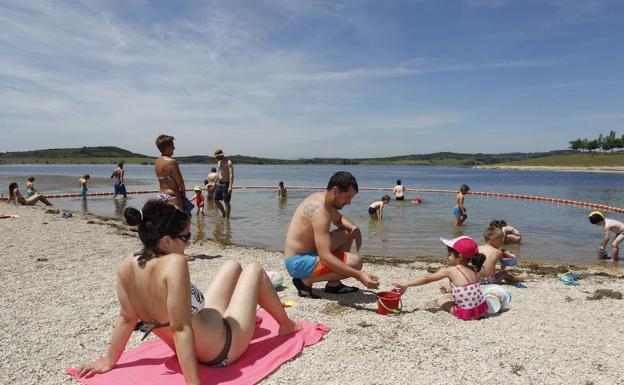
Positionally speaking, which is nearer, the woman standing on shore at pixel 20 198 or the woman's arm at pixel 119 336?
the woman's arm at pixel 119 336

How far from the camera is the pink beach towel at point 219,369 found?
3668mm

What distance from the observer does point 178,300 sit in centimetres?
309

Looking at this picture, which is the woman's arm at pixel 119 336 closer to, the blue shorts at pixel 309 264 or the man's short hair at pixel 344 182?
the blue shorts at pixel 309 264

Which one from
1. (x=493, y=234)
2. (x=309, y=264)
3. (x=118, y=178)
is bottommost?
(x=309, y=264)

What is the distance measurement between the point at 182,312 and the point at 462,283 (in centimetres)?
355

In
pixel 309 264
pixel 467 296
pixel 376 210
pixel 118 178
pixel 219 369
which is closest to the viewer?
pixel 219 369

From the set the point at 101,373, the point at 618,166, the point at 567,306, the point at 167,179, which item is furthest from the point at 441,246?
the point at 618,166

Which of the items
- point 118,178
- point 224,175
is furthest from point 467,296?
point 118,178

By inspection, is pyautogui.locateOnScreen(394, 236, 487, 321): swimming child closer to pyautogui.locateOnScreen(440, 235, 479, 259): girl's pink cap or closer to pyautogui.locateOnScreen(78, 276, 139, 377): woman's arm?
pyautogui.locateOnScreen(440, 235, 479, 259): girl's pink cap

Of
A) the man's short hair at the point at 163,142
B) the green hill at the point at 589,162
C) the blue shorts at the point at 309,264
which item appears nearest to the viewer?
the blue shorts at the point at 309,264

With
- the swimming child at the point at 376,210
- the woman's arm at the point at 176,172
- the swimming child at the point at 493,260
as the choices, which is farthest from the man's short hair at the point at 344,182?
the swimming child at the point at 376,210

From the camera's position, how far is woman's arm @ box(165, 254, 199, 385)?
307 centimetres

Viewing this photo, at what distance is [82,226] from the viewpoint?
1286 centimetres

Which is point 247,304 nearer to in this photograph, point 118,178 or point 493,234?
point 493,234
